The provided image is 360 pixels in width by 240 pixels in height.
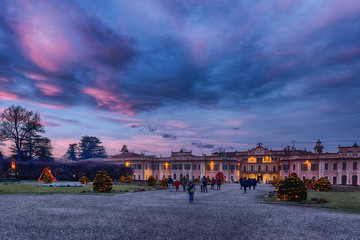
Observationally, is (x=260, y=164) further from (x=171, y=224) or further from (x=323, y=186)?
(x=171, y=224)

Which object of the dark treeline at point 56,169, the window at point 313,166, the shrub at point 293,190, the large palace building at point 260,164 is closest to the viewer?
the shrub at point 293,190

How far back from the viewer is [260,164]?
75.1 m

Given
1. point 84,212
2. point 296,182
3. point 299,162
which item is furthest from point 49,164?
point 299,162

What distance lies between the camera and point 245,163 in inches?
3029

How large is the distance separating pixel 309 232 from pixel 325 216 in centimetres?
372

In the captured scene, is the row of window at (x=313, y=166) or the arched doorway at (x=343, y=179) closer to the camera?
the row of window at (x=313, y=166)

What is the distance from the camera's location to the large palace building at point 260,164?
Answer: 6091cm

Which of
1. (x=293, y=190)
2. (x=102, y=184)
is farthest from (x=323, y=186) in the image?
(x=102, y=184)

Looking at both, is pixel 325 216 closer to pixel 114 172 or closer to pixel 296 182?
pixel 296 182

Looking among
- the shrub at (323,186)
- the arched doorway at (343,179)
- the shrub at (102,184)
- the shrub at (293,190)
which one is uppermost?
the shrub at (293,190)

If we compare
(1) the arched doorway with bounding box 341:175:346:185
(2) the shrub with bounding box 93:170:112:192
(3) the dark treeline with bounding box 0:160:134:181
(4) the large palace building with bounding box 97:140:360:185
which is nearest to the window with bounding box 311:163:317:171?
(4) the large palace building with bounding box 97:140:360:185

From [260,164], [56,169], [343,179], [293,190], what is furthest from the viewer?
[260,164]

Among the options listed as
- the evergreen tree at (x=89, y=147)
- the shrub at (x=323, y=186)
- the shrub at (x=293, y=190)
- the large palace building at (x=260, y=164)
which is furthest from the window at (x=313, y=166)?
the evergreen tree at (x=89, y=147)

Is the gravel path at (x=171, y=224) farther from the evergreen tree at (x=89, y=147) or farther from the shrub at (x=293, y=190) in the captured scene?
the evergreen tree at (x=89, y=147)
